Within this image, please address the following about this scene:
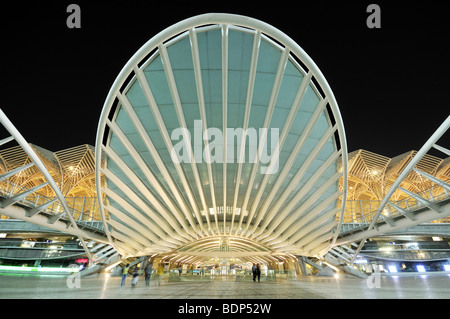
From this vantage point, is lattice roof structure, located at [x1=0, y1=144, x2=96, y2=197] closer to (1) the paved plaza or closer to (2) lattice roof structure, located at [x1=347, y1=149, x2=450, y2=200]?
(1) the paved plaza

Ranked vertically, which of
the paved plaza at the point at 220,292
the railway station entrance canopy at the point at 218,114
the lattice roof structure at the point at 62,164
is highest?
the lattice roof structure at the point at 62,164

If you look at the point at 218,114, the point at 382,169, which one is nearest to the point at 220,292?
the point at 218,114

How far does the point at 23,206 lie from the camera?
1272 centimetres

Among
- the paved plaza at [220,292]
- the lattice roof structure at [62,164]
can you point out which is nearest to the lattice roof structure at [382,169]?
the paved plaza at [220,292]

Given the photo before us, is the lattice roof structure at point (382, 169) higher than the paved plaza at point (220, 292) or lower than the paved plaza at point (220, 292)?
higher

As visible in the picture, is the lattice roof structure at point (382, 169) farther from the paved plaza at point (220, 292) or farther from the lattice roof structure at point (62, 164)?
the lattice roof structure at point (62, 164)

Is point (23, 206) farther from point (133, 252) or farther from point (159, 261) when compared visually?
point (159, 261)

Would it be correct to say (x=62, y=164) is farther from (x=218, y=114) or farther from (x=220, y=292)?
(x=220, y=292)

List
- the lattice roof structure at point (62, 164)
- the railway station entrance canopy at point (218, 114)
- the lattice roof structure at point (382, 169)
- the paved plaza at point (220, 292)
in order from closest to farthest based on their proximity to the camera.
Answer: the paved plaza at point (220, 292)
the railway station entrance canopy at point (218, 114)
the lattice roof structure at point (62, 164)
the lattice roof structure at point (382, 169)

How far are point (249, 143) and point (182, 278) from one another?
12846 millimetres

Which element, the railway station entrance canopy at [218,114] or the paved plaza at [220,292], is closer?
the paved plaza at [220,292]

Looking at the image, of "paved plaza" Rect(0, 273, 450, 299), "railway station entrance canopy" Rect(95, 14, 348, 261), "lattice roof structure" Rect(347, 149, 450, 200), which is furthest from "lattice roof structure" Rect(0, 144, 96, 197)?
"lattice roof structure" Rect(347, 149, 450, 200)

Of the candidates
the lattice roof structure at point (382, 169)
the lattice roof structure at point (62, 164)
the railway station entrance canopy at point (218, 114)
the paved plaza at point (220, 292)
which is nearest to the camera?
the paved plaza at point (220, 292)
